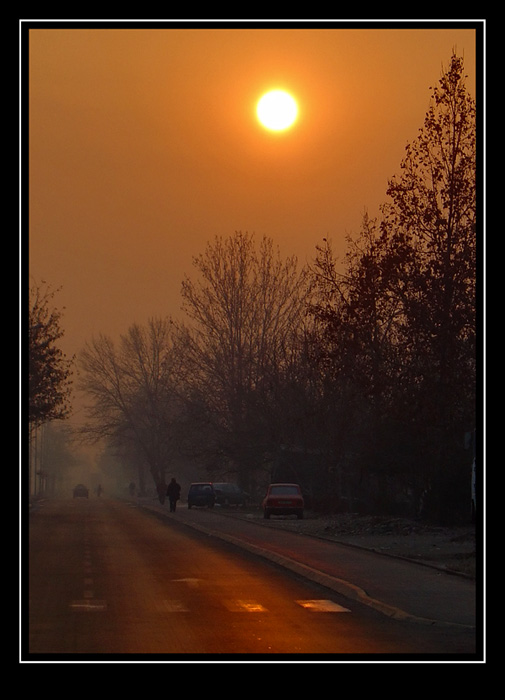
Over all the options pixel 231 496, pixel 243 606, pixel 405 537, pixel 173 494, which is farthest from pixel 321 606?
pixel 231 496

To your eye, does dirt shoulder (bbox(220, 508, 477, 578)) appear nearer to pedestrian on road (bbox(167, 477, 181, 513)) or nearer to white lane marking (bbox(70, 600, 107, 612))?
white lane marking (bbox(70, 600, 107, 612))

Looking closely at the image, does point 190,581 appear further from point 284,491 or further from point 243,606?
point 284,491

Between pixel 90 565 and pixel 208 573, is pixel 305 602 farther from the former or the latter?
pixel 90 565

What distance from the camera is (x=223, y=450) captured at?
2625 inches

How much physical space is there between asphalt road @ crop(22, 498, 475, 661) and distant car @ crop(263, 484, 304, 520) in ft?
72.5

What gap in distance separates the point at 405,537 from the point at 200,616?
1915 centimetres

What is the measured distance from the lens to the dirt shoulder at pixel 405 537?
25.3 meters

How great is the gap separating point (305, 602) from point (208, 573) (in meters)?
5.39

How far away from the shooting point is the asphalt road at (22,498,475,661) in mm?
12430

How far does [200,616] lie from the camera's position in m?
15.6

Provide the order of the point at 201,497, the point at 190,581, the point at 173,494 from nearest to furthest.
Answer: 1. the point at 190,581
2. the point at 173,494
3. the point at 201,497

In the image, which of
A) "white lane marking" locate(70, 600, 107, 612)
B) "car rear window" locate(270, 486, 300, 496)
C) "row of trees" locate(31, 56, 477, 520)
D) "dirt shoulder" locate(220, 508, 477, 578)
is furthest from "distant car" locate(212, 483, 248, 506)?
"white lane marking" locate(70, 600, 107, 612)

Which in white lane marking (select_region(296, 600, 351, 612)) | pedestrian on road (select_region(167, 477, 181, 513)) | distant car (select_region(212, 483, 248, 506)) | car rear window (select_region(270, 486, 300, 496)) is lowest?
distant car (select_region(212, 483, 248, 506))

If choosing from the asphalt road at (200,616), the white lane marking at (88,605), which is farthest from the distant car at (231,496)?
the white lane marking at (88,605)
